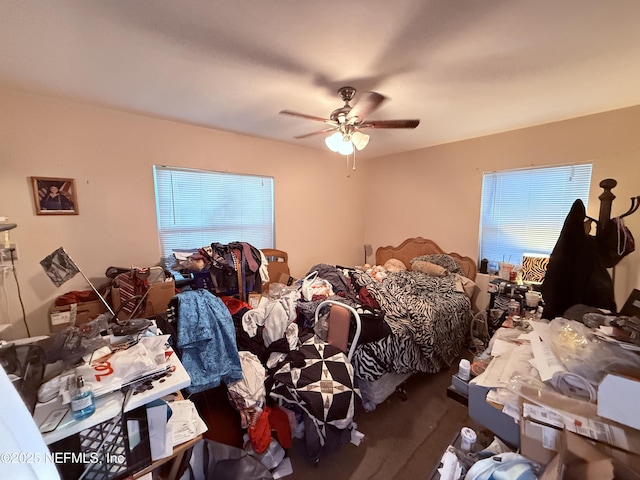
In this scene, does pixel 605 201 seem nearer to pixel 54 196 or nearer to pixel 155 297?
pixel 155 297

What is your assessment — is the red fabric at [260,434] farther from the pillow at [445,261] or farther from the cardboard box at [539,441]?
the pillow at [445,261]

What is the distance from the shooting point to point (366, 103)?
2141 millimetres

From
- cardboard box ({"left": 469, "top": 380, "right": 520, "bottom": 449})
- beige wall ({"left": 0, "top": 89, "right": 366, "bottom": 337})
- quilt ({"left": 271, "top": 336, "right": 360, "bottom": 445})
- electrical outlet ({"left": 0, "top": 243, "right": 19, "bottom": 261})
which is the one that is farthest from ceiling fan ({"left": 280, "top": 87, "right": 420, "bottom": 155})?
electrical outlet ({"left": 0, "top": 243, "right": 19, "bottom": 261})

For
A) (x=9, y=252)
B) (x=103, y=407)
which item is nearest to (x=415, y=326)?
(x=103, y=407)

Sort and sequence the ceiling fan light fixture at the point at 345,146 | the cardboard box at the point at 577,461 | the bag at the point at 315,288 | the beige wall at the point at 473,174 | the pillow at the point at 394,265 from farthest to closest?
the pillow at the point at 394,265 → the bag at the point at 315,288 → the beige wall at the point at 473,174 → the ceiling fan light fixture at the point at 345,146 → the cardboard box at the point at 577,461

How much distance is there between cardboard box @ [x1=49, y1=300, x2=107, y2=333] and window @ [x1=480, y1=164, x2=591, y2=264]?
4.26 meters

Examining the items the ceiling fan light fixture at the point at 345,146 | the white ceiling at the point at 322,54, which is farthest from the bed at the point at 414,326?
the white ceiling at the point at 322,54

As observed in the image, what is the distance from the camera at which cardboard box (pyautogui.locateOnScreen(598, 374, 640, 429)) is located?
712 millimetres

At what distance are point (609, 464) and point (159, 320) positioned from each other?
2.03m

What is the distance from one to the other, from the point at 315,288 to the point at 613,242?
2.35 meters

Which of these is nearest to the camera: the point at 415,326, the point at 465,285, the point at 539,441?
the point at 539,441

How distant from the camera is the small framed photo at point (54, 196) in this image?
2.11m

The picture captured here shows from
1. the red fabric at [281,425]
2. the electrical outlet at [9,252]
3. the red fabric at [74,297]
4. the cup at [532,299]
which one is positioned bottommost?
the red fabric at [281,425]

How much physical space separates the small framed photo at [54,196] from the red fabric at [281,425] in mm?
2386
